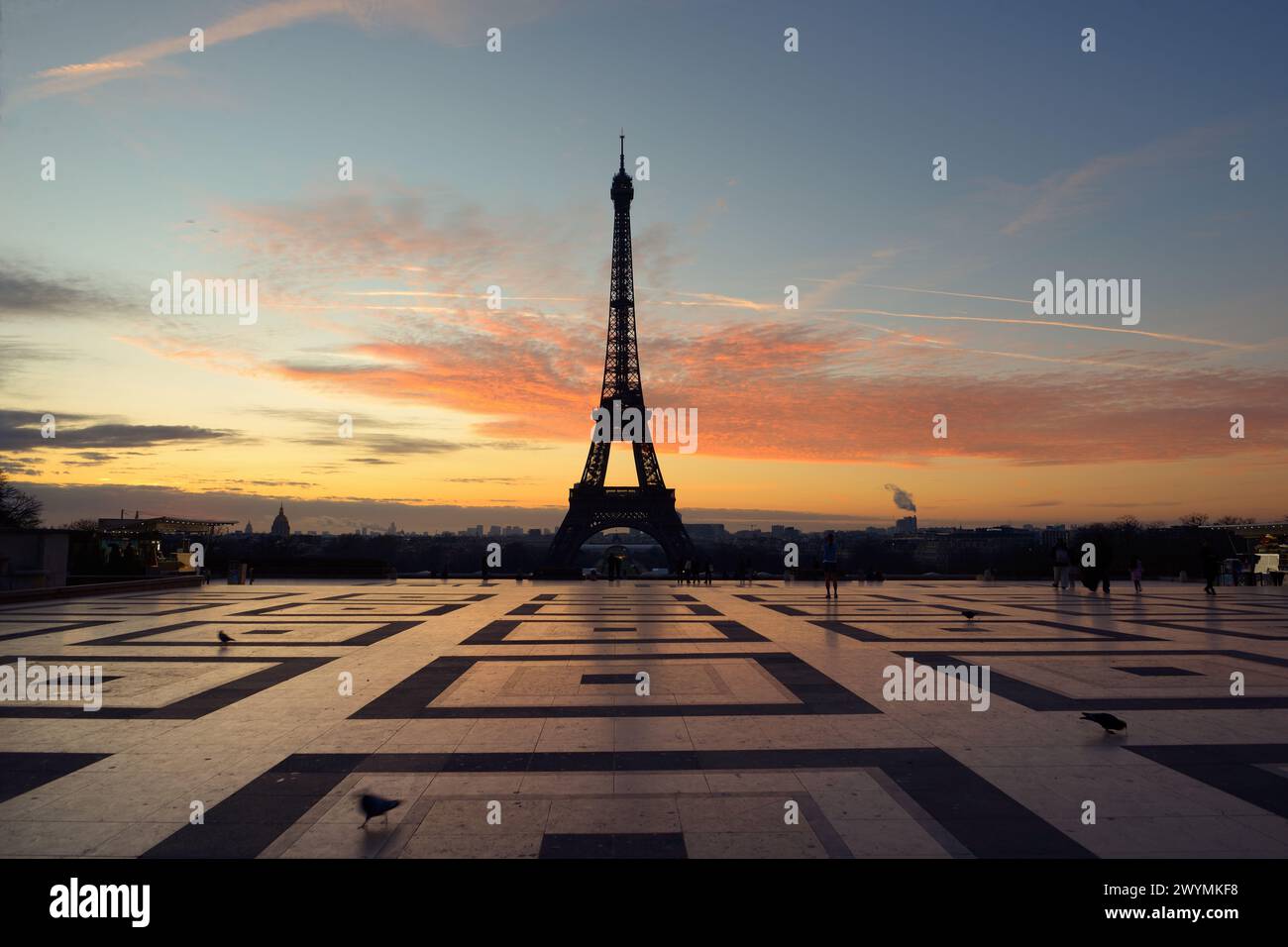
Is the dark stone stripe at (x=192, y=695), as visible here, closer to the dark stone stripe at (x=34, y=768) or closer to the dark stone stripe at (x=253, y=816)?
the dark stone stripe at (x=34, y=768)

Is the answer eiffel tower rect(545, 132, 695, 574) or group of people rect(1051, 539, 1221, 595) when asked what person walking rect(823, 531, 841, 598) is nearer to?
group of people rect(1051, 539, 1221, 595)

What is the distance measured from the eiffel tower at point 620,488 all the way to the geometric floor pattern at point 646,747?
44513mm

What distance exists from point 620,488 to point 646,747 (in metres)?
54.0

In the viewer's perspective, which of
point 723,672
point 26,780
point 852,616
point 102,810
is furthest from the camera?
point 852,616

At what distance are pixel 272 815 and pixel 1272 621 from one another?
19.3m

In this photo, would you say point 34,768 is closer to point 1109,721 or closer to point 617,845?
point 617,845

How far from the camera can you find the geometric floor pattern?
4898 millimetres

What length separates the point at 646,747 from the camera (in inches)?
270

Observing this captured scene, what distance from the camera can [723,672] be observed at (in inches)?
408

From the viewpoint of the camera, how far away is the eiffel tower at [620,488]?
58.7m

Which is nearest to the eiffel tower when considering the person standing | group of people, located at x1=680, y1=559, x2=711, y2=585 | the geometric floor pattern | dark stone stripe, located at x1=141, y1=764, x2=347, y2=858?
group of people, located at x1=680, y1=559, x2=711, y2=585

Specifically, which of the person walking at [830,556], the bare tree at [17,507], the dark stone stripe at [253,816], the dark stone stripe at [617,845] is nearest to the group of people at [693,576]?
the person walking at [830,556]
